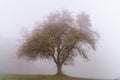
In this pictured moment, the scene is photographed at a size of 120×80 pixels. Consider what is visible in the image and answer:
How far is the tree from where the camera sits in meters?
22.2

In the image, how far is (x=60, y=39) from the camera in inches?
886

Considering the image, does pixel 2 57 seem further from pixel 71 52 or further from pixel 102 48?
pixel 102 48

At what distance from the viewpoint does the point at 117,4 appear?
23.2m

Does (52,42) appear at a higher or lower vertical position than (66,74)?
higher

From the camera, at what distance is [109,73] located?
79.0ft

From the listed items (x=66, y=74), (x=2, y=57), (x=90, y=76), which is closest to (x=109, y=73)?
(x=90, y=76)

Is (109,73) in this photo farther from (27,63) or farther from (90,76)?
(27,63)

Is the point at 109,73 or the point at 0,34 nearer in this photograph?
the point at 0,34

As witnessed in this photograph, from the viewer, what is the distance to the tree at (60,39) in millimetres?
22219

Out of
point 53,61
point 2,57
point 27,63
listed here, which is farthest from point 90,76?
point 2,57

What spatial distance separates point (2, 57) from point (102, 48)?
655 centimetres

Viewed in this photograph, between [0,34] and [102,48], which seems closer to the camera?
[0,34]

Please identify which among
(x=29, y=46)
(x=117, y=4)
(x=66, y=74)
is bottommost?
(x=66, y=74)

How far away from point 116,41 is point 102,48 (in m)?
1.13
